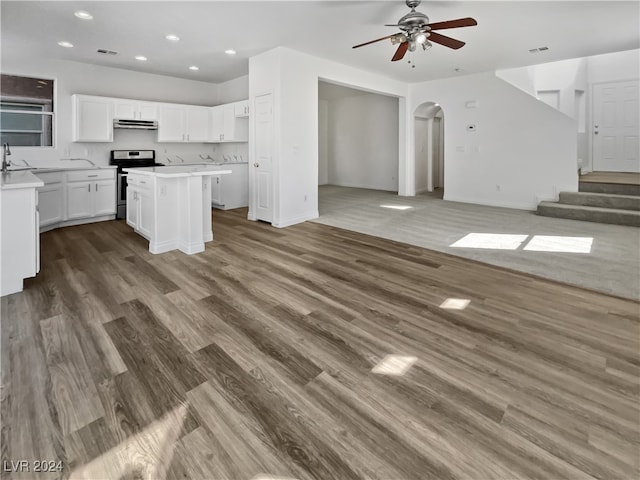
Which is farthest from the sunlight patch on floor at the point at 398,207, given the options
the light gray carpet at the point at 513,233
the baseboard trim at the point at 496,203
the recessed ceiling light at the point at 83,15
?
the recessed ceiling light at the point at 83,15

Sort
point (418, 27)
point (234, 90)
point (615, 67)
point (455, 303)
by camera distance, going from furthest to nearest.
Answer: point (615, 67), point (234, 90), point (418, 27), point (455, 303)

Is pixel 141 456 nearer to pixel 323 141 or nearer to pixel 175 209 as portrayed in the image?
pixel 175 209

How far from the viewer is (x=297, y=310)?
2838 mm

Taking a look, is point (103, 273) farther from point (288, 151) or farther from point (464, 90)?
point (464, 90)

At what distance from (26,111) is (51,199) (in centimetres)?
179

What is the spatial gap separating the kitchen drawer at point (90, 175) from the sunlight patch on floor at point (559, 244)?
267 inches

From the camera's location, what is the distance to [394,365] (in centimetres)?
211

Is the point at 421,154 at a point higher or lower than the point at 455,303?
higher

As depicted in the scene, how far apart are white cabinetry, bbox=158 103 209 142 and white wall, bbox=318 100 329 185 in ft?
16.9

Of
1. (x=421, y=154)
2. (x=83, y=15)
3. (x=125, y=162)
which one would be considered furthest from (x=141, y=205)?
(x=421, y=154)

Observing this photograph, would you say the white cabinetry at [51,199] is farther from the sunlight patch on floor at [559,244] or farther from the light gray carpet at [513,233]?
the sunlight patch on floor at [559,244]

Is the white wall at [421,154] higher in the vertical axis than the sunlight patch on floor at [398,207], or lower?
higher

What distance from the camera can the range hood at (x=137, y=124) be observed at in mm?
6605

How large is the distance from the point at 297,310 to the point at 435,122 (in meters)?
9.69
